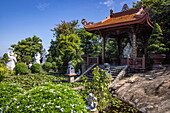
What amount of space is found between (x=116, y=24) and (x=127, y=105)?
617 centimetres

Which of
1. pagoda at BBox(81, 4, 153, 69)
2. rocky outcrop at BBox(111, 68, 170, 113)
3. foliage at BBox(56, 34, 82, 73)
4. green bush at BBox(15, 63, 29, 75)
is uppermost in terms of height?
pagoda at BBox(81, 4, 153, 69)

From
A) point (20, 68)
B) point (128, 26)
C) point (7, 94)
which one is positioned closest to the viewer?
point (7, 94)

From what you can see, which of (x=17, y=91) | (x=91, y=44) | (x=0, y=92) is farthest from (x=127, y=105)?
(x=91, y=44)

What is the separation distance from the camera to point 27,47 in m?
20.8

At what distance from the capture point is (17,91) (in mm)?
3996

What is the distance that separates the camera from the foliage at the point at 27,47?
66.2 ft

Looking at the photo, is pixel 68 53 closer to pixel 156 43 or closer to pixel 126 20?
pixel 126 20

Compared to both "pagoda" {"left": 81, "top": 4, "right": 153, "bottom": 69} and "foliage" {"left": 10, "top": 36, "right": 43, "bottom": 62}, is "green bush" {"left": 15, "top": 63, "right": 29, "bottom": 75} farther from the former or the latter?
"foliage" {"left": 10, "top": 36, "right": 43, "bottom": 62}

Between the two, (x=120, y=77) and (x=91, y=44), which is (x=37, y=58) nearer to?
(x=91, y=44)

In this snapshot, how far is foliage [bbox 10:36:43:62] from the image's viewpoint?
20172mm

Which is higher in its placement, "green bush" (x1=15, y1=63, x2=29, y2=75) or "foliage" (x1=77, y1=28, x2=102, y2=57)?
"foliage" (x1=77, y1=28, x2=102, y2=57)

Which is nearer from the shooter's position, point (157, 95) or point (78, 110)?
point (78, 110)

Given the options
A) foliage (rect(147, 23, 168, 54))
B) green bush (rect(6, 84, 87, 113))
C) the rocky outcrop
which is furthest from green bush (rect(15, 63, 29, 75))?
foliage (rect(147, 23, 168, 54))

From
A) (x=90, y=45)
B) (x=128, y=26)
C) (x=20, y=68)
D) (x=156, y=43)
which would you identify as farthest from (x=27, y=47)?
(x=156, y=43)
